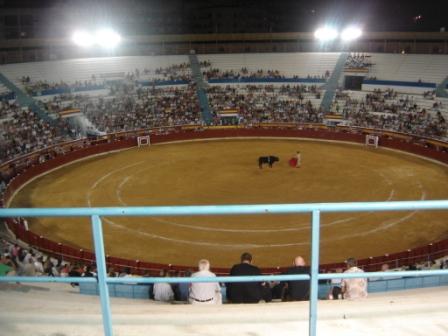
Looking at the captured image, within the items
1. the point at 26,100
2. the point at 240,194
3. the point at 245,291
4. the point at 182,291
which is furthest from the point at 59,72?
the point at 245,291

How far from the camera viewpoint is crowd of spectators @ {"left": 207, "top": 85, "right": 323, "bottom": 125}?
44.6 m

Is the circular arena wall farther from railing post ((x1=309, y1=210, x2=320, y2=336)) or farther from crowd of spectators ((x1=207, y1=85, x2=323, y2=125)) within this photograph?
railing post ((x1=309, y1=210, x2=320, y2=336))

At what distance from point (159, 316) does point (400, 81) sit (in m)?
46.7

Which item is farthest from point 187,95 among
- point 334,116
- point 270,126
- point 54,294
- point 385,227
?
point 54,294

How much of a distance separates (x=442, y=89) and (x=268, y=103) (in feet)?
53.0

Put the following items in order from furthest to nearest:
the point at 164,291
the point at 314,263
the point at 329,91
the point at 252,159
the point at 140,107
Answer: the point at 329,91
the point at 140,107
the point at 252,159
the point at 164,291
the point at 314,263

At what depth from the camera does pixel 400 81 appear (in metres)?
46.2

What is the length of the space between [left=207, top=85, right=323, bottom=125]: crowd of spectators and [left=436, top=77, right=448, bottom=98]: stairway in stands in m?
10.6

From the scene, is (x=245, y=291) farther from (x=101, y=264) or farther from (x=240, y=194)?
(x=240, y=194)

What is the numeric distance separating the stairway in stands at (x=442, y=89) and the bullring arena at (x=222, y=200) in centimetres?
13

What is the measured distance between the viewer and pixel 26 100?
136ft

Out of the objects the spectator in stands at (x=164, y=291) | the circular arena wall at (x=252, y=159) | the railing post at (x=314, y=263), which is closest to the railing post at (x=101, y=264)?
the railing post at (x=314, y=263)

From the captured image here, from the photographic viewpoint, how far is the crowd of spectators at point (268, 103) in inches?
1757

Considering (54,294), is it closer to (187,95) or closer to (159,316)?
(159,316)
